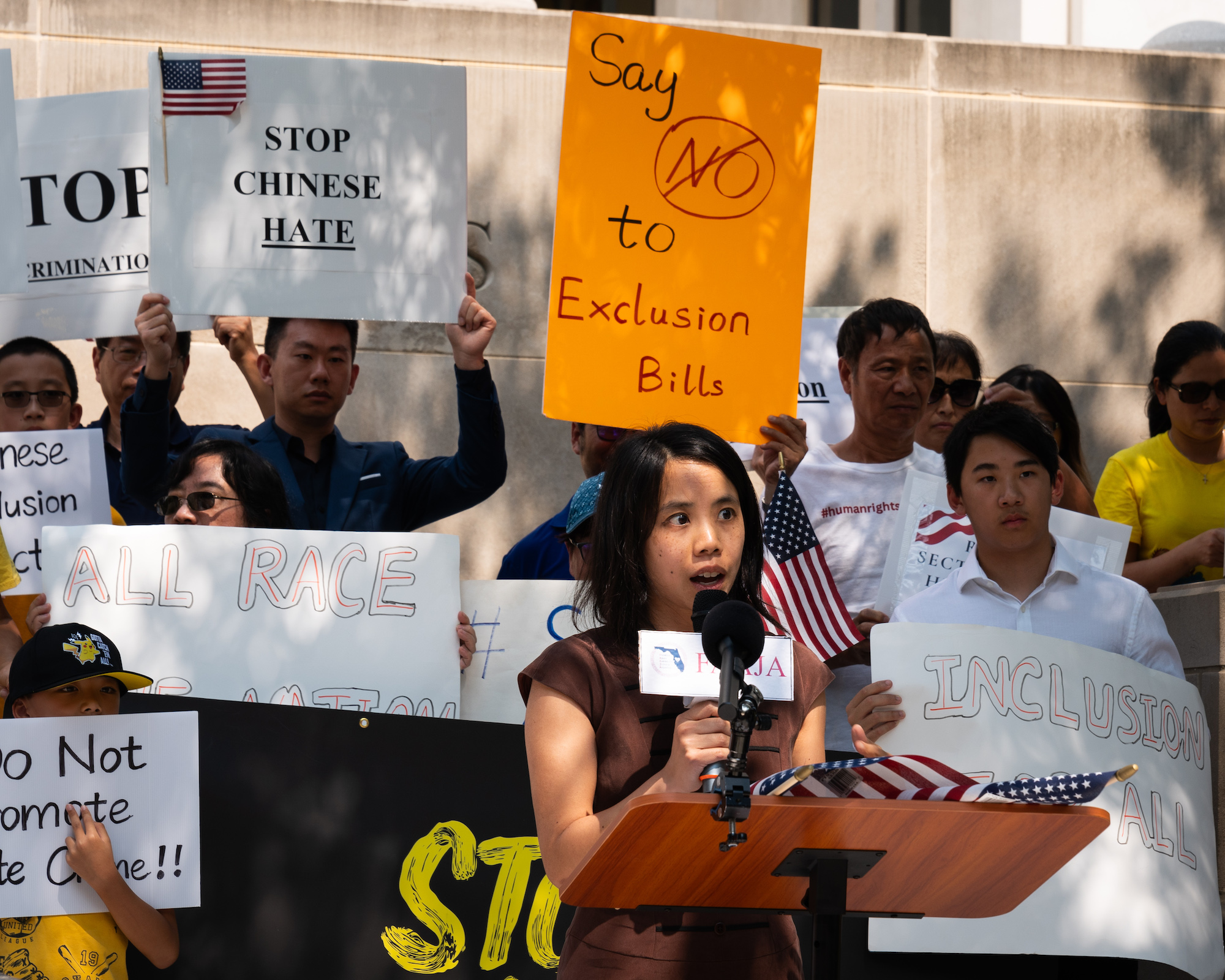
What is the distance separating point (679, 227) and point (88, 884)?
283 cm

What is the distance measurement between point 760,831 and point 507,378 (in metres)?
5.73

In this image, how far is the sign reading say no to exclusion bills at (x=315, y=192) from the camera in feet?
17.7

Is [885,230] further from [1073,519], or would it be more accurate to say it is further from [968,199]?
[1073,519]

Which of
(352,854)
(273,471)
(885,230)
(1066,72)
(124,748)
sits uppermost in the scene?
(1066,72)

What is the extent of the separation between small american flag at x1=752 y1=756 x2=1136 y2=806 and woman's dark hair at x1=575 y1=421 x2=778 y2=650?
654 millimetres

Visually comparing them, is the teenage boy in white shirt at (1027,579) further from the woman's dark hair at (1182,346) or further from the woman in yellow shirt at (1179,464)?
the woman's dark hair at (1182,346)

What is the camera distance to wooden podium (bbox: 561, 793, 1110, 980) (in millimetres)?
2186

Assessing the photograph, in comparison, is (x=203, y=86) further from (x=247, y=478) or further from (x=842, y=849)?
(x=842, y=849)

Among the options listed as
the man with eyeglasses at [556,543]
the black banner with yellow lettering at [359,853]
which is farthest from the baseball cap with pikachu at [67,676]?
the man with eyeglasses at [556,543]

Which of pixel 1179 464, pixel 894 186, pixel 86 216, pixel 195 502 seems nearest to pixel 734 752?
pixel 195 502

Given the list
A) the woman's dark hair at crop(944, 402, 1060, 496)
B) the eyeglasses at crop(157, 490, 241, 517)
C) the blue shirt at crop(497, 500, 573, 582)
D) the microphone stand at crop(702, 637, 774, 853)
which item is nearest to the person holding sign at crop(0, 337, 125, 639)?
the eyeglasses at crop(157, 490, 241, 517)

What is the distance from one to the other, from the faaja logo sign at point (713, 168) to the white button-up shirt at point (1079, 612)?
5.36ft

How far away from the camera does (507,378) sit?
779 centimetres

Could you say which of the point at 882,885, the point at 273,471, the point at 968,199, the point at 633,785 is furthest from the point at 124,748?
the point at 968,199
